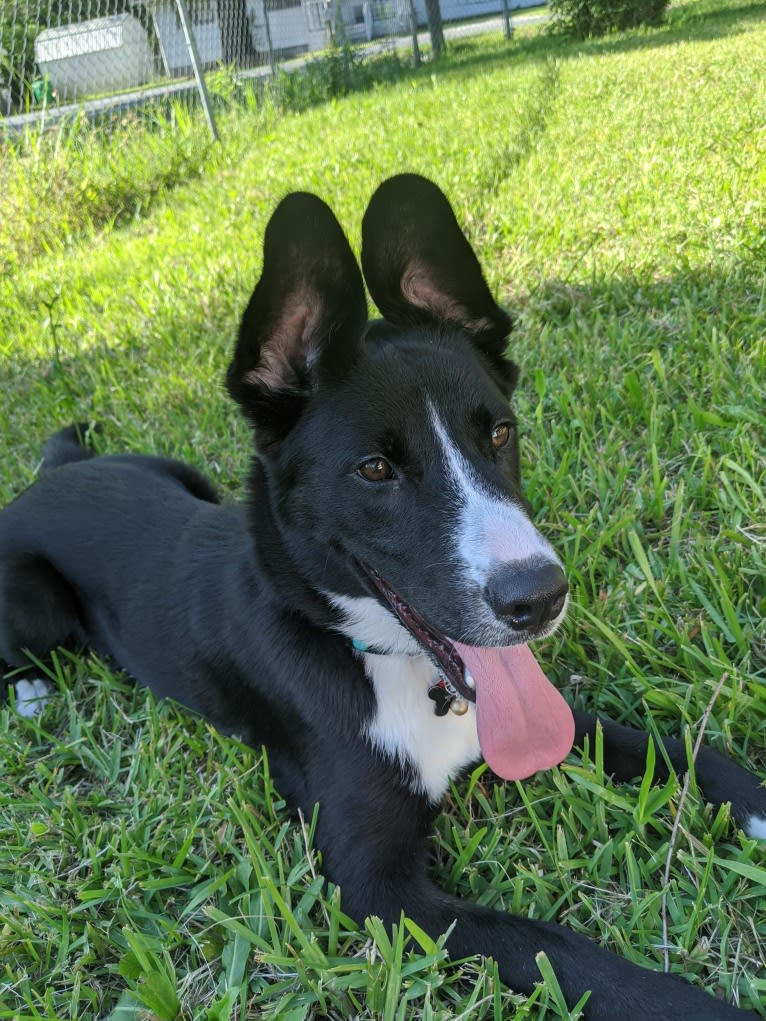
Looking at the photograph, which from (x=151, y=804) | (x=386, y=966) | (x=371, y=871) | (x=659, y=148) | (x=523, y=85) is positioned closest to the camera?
(x=386, y=966)

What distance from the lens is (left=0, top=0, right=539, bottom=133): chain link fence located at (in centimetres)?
→ 804

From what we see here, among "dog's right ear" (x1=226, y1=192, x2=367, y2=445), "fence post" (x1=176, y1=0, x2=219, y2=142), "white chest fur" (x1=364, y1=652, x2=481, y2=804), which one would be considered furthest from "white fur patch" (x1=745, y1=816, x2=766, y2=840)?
"fence post" (x1=176, y1=0, x2=219, y2=142)

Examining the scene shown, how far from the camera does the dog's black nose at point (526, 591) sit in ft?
5.34

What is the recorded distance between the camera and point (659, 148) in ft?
20.4

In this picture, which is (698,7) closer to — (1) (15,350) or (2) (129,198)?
(2) (129,198)

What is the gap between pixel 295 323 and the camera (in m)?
2.05

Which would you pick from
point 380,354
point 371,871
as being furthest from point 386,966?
point 380,354

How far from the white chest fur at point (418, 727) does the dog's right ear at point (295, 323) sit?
65 cm

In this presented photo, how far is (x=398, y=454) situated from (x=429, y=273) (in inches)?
23.6

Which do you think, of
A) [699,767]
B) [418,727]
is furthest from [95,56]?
[699,767]

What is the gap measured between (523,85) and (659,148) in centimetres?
506

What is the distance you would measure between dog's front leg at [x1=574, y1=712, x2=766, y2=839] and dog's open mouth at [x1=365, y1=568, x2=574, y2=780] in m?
0.14

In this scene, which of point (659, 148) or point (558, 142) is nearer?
point (659, 148)

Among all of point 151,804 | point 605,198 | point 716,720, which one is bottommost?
point 151,804
